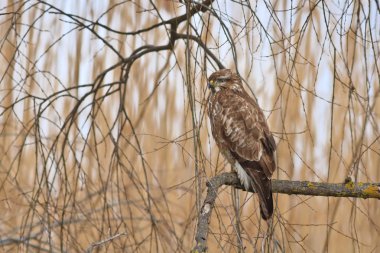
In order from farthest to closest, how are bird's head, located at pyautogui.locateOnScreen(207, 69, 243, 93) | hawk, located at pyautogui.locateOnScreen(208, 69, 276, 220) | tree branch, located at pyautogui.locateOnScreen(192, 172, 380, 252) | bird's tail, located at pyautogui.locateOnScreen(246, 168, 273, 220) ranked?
bird's head, located at pyautogui.locateOnScreen(207, 69, 243, 93) < hawk, located at pyautogui.locateOnScreen(208, 69, 276, 220) < bird's tail, located at pyautogui.locateOnScreen(246, 168, 273, 220) < tree branch, located at pyautogui.locateOnScreen(192, 172, 380, 252)

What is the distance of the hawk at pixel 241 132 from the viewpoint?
3.26 metres

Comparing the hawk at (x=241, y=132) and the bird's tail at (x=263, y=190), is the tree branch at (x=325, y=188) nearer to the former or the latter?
the bird's tail at (x=263, y=190)

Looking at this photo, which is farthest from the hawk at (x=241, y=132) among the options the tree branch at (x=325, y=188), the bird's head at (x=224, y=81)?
the tree branch at (x=325, y=188)

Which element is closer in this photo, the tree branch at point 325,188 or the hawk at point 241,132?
the tree branch at point 325,188

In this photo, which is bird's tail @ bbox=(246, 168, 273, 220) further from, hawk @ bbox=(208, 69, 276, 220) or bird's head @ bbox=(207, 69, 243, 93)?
bird's head @ bbox=(207, 69, 243, 93)

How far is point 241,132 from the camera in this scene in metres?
3.47

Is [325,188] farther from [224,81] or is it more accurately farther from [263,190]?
[224,81]

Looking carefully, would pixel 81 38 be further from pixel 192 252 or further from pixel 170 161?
pixel 192 252

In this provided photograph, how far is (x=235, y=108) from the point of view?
3564 millimetres

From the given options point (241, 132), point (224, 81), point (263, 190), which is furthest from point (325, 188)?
point (224, 81)

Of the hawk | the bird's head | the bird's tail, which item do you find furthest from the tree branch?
the bird's head

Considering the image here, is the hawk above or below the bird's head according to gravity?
below

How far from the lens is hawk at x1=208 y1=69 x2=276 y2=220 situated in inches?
128

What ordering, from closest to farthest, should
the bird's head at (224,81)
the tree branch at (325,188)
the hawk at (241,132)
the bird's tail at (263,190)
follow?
the tree branch at (325,188), the bird's tail at (263,190), the hawk at (241,132), the bird's head at (224,81)
